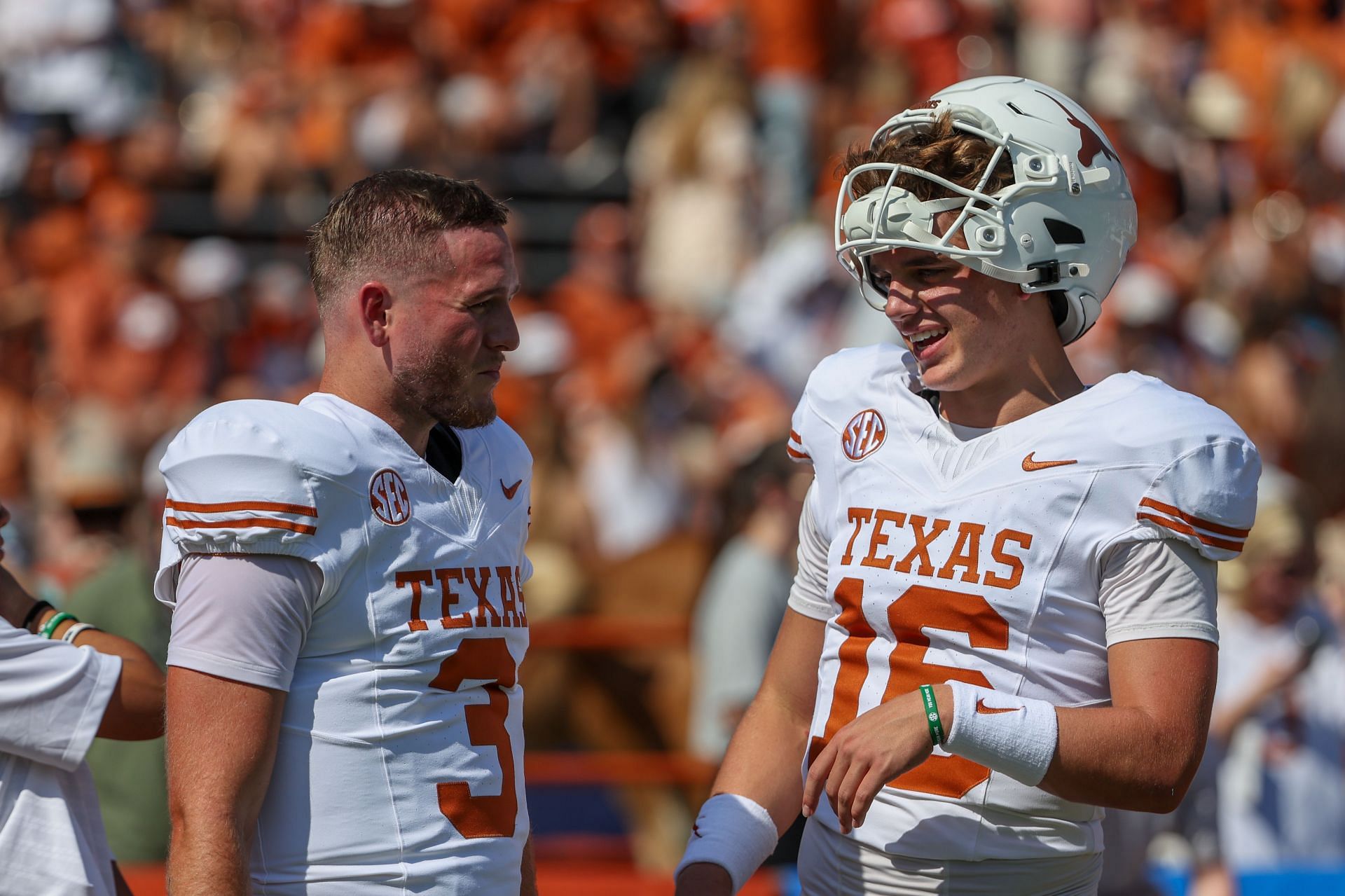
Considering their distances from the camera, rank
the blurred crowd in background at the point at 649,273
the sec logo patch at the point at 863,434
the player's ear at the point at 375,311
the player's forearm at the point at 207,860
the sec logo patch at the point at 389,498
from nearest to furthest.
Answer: the player's forearm at the point at 207,860 → the sec logo patch at the point at 389,498 → the player's ear at the point at 375,311 → the sec logo patch at the point at 863,434 → the blurred crowd in background at the point at 649,273

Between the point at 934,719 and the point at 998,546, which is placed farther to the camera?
the point at 998,546

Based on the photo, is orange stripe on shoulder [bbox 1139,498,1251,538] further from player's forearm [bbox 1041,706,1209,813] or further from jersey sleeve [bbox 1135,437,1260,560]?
player's forearm [bbox 1041,706,1209,813]

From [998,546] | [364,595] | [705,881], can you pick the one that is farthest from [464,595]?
[998,546]

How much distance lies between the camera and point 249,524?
2482 millimetres

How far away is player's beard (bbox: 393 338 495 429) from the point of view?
2.73 metres

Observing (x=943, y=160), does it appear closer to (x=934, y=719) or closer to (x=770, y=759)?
(x=934, y=719)

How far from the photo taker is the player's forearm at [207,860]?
7.84 feet

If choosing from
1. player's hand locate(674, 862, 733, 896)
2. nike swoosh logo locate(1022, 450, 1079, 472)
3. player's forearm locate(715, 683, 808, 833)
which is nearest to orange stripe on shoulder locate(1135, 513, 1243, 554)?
nike swoosh logo locate(1022, 450, 1079, 472)

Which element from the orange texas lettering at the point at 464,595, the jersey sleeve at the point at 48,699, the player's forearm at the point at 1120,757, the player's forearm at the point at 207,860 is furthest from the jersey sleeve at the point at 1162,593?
the jersey sleeve at the point at 48,699

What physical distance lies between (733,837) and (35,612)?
124 cm

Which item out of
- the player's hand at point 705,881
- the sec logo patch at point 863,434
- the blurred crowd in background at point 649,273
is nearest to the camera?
the player's hand at point 705,881

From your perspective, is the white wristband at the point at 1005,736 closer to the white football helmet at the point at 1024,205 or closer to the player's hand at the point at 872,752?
the player's hand at the point at 872,752

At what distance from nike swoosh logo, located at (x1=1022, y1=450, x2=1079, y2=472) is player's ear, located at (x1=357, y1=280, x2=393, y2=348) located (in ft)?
3.38

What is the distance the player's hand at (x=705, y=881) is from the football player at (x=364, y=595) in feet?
0.89
